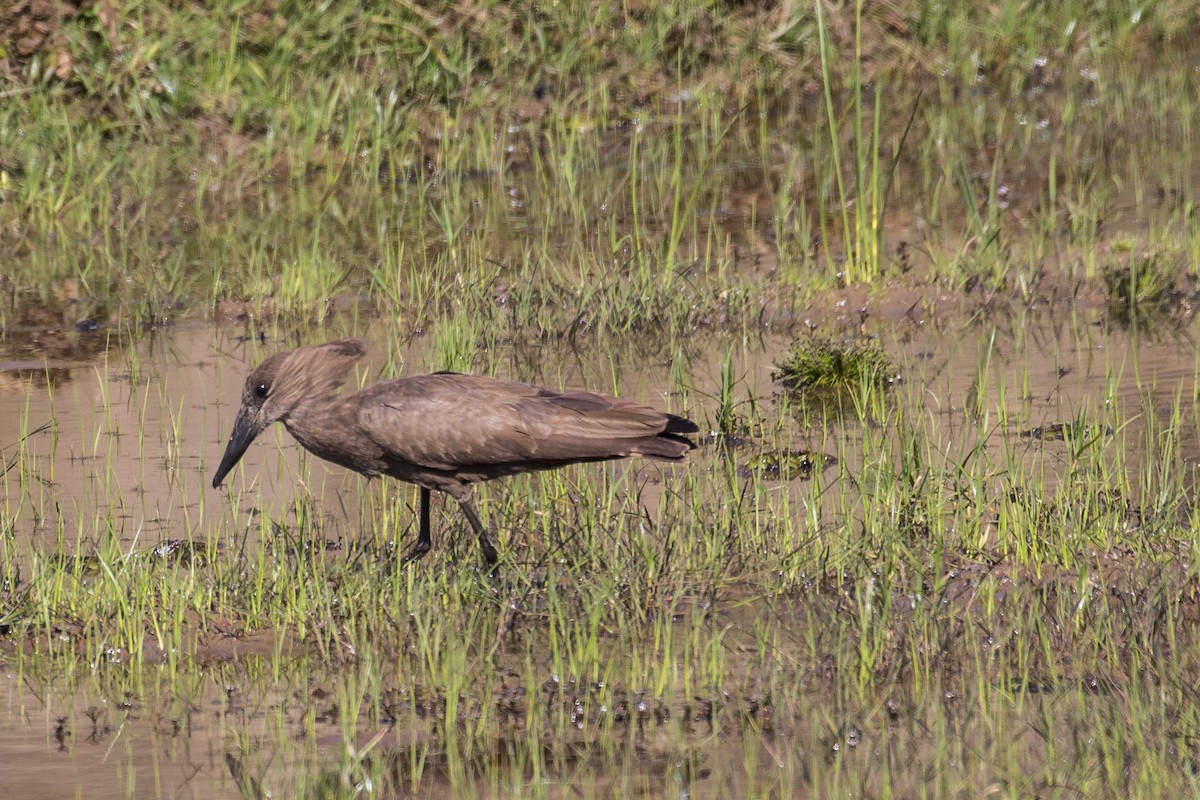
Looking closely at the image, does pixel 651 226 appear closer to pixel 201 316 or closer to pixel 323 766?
pixel 201 316

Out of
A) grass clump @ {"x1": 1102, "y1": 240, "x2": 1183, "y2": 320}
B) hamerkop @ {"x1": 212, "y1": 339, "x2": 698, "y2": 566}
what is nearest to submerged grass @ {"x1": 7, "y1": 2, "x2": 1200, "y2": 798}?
grass clump @ {"x1": 1102, "y1": 240, "x2": 1183, "y2": 320}

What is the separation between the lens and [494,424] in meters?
6.17

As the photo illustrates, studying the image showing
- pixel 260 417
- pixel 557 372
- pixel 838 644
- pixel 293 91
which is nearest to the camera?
pixel 838 644

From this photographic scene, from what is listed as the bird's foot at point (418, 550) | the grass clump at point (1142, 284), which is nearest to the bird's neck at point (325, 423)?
the bird's foot at point (418, 550)

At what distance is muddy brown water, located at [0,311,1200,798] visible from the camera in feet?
15.4

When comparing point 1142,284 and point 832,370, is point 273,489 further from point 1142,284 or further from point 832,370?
point 1142,284

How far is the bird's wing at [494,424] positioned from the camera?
20.0ft

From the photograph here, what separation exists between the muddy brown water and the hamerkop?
362 mm

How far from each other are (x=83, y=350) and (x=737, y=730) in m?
5.86

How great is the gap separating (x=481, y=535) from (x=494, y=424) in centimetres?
34

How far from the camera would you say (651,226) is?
1195cm

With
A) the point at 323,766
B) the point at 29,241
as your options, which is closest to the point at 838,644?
the point at 323,766

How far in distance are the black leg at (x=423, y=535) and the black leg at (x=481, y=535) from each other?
0.13 m

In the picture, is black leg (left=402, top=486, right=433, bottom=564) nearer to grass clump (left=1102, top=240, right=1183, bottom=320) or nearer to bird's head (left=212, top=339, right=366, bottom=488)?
bird's head (left=212, top=339, right=366, bottom=488)
